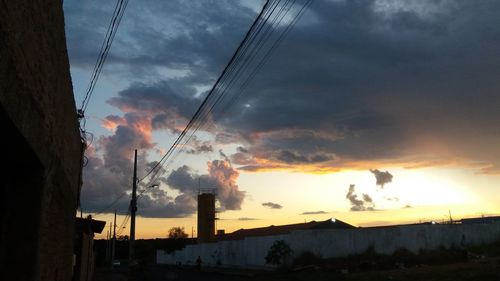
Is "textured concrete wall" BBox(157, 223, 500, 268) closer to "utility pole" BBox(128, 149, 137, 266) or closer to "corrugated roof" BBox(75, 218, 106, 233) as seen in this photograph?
"utility pole" BBox(128, 149, 137, 266)

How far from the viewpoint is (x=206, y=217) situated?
6938 centimetres

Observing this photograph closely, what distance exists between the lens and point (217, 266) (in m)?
56.8

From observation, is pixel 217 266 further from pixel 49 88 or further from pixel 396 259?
pixel 49 88

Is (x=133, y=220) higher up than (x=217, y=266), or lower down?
higher up

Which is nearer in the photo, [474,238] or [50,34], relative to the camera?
[50,34]

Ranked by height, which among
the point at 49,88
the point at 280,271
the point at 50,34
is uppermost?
the point at 50,34

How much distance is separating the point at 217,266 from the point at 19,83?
53.7m

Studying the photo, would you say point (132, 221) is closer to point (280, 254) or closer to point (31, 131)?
point (280, 254)

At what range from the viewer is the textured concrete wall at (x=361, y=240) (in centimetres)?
3944

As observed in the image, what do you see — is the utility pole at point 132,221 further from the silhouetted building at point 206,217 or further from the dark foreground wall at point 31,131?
the silhouetted building at point 206,217

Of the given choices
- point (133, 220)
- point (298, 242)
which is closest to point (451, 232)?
point (298, 242)

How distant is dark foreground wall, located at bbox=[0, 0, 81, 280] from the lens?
5023 millimetres

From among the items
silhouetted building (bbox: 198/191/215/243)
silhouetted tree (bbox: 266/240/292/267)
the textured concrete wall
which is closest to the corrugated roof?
silhouetted tree (bbox: 266/240/292/267)

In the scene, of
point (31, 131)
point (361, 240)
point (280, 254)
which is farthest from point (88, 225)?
point (361, 240)
